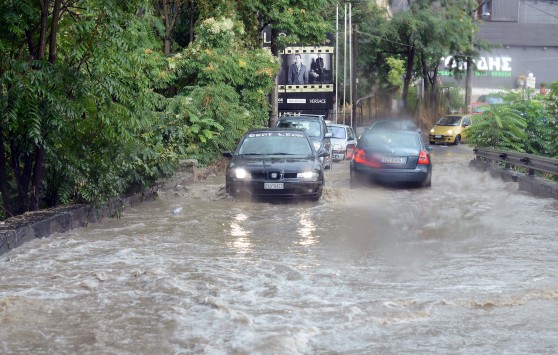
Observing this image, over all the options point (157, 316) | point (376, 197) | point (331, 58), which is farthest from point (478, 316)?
point (331, 58)

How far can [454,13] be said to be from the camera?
2076 inches

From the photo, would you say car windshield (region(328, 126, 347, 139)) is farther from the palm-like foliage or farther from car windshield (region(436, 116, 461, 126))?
car windshield (region(436, 116, 461, 126))

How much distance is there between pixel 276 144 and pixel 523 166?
6129mm

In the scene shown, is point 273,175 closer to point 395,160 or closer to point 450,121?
point 395,160

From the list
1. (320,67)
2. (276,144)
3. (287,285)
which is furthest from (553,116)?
(320,67)

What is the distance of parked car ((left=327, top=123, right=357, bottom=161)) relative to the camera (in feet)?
101

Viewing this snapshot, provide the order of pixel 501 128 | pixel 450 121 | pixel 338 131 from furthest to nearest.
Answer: pixel 450 121 → pixel 338 131 → pixel 501 128

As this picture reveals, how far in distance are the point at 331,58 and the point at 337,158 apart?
35.5 ft

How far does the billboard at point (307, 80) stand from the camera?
4066 cm

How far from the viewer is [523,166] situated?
65.1ft

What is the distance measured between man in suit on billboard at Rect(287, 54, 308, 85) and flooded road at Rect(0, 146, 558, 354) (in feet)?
87.4

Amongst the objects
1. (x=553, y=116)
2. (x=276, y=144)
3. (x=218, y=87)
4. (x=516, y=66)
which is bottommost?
(x=276, y=144)

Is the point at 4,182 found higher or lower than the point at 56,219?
higher

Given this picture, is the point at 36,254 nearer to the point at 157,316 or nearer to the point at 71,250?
the point at 71,250
